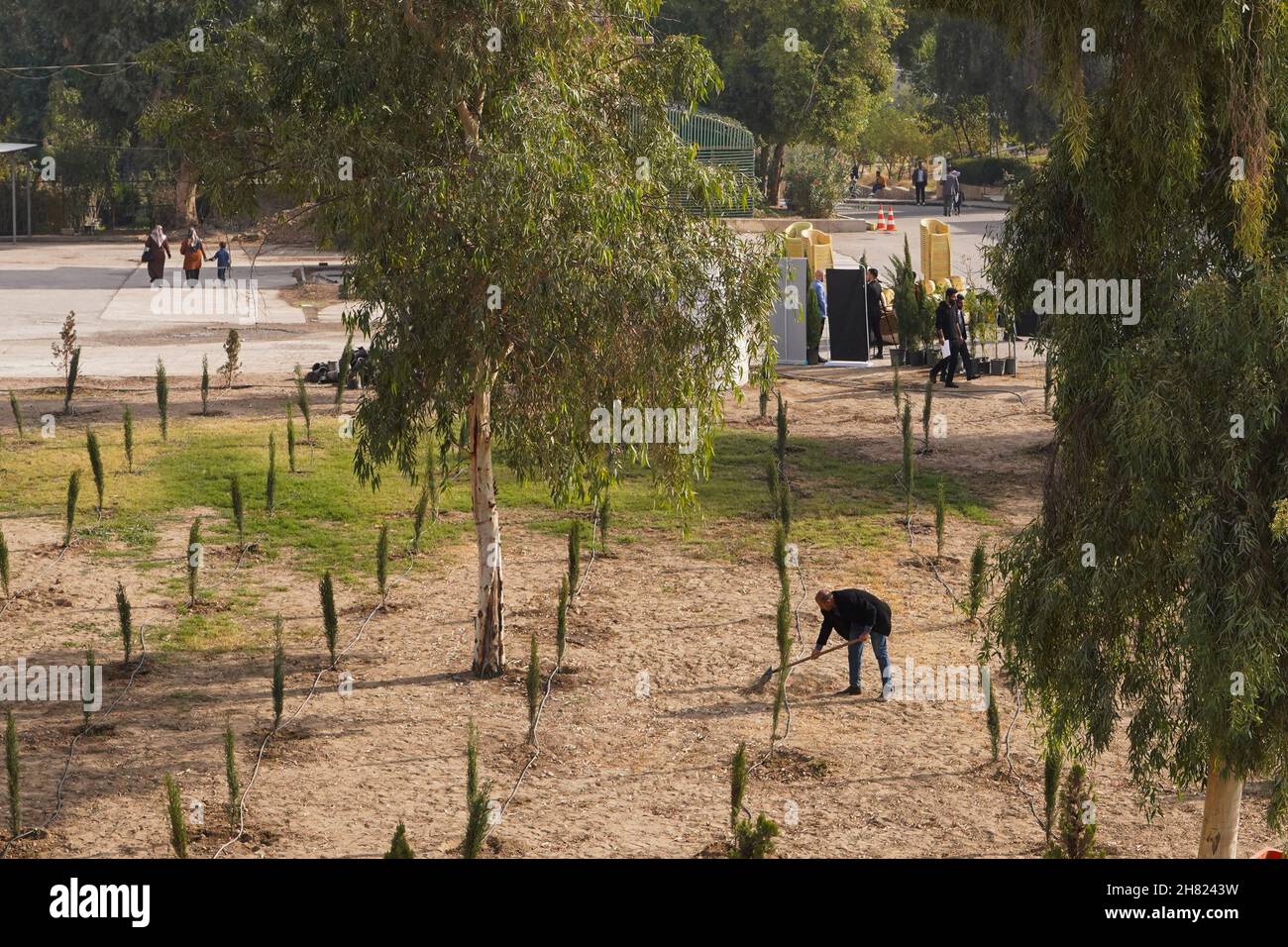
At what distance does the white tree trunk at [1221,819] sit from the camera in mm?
7156

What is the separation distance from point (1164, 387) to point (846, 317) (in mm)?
18511

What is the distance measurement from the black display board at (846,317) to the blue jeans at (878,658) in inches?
536

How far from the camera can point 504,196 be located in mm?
9203

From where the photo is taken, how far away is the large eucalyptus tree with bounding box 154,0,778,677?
950 cm

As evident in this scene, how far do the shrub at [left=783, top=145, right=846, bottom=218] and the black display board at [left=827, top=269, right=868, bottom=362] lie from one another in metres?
21.1

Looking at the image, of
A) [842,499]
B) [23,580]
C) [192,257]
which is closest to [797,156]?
→ [192,257]

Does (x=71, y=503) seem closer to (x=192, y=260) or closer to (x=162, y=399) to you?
(x=162, y=399)

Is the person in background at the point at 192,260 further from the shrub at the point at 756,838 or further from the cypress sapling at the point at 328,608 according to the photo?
the shrub at the point at 756,838

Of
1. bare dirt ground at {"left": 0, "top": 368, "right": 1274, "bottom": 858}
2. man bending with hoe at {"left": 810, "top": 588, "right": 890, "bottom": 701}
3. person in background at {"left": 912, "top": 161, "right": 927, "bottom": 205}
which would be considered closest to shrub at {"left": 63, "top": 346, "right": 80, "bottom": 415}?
bare dirt ground at {"left": 0, "top": 368, "right": 1274, "bottom": 858}

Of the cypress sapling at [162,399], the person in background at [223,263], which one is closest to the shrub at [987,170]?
the person in background at [223,263]

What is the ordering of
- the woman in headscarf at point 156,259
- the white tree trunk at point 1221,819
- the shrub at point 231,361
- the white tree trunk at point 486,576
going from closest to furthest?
1. the white tree trunk at point 1221,819
2. the white tree trunk at point 486,576
3. the shrub at point 231,361
4. the woman in headscarf at point 156,259

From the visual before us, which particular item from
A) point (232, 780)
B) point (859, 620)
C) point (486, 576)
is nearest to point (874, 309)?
point (859, 620)

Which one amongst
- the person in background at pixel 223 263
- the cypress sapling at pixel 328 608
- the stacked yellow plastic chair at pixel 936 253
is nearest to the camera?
the cypress sapling at pixel 328 608

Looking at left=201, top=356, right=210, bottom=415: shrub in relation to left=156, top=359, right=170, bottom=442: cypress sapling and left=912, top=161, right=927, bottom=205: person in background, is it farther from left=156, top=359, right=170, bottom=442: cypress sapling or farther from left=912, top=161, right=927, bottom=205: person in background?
left=912, top=161, right=927, bottom=205: person in background
